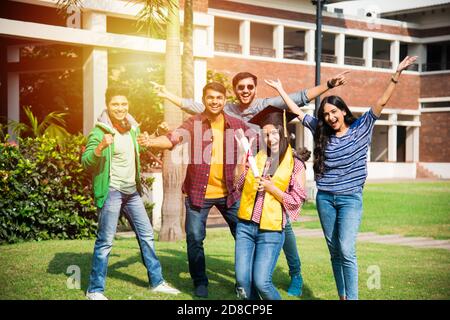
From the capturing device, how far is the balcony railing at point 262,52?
31547mm

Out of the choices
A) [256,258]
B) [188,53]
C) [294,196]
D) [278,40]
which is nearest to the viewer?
[256,258]

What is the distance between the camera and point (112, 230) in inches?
251

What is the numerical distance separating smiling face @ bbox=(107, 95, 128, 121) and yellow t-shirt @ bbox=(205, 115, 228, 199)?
0.91 meters

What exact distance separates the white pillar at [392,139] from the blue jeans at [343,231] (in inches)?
1238

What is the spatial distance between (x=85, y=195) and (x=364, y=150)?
245 inches

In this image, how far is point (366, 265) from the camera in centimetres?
902

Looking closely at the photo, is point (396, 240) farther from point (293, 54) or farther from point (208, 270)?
point (293, 54)

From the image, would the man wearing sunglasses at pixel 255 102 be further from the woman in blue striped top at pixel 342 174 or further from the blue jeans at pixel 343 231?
the blue jeans at pixel 343 231

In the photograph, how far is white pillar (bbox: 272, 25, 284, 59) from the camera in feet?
104

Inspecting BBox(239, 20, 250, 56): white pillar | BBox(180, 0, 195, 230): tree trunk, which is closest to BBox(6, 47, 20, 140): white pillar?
BBox(180, 0, 195, 230): tree trunk

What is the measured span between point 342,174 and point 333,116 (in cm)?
54

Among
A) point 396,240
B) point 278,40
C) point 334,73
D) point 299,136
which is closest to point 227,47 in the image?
point 278,40

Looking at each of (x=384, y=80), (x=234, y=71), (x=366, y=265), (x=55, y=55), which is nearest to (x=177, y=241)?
(x=366, y=265)
